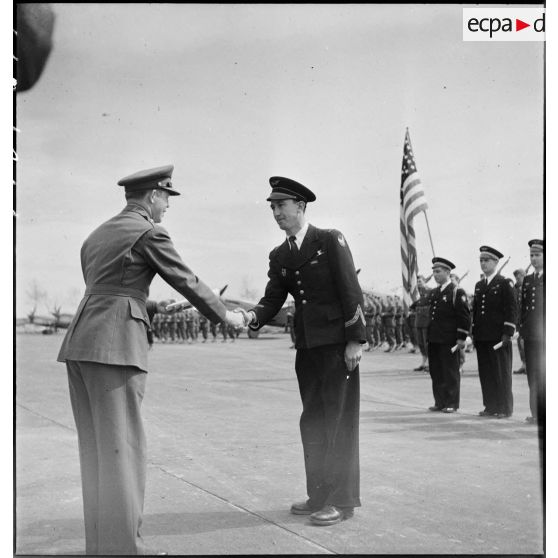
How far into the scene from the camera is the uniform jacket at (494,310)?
8.35m

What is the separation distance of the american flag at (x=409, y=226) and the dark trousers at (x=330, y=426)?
524 cm

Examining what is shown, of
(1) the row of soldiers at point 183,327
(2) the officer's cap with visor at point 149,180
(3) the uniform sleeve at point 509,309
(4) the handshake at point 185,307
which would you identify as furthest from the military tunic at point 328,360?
(1) the row of soldiers at point 183,327

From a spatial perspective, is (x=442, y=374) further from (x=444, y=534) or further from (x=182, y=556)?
(x=182, y=556)

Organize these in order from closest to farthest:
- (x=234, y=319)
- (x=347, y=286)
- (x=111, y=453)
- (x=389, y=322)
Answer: (x=111, y=453) < (x=234, y=319) < (x=347, y=286) < (x=389, y=322)

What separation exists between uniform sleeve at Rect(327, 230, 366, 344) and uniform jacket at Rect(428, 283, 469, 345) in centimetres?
488

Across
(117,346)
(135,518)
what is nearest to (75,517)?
(135,518)

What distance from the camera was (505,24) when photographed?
4.18 meters

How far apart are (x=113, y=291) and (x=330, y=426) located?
61.7 inches

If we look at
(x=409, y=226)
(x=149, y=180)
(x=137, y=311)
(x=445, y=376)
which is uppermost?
(x=409, y=226)

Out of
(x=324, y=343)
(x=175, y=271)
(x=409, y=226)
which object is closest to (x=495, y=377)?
(x=409, y=226)

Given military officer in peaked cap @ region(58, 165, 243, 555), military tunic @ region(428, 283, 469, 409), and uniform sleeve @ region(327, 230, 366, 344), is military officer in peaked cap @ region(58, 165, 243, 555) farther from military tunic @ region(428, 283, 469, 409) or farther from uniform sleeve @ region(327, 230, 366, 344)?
military tunic @ region(428, 283, 469, 409)

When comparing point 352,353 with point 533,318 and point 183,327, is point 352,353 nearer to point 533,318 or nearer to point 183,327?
point 533,318
